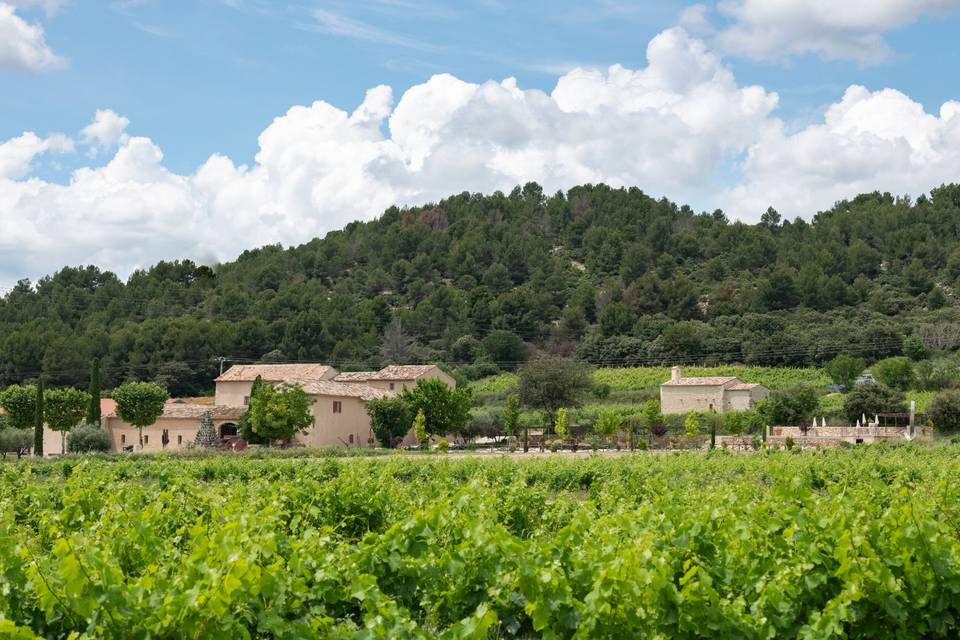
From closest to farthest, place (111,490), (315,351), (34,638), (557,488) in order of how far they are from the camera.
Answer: (34,638), (111,490), (557,488), (315,351)

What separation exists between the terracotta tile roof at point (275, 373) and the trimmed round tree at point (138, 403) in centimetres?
808

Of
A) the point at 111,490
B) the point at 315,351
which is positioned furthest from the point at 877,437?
the point at 315,351

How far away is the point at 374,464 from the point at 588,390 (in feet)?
128

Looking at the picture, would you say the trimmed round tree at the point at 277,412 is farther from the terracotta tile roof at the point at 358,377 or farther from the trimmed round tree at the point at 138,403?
the terracotta tile roof at the point at 358,377

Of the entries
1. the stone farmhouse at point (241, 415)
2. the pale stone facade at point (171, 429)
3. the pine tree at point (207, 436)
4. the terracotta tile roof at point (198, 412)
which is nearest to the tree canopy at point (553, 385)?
the stone farmhouse at point (241, 415)

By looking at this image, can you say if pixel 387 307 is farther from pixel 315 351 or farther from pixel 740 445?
pixel 740 445

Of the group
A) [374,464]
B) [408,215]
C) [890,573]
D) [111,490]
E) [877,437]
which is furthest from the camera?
[408,215]

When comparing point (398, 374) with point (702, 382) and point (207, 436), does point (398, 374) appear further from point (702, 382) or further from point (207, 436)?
point (702, 382)

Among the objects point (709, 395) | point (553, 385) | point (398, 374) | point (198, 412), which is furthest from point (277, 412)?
point (709, 395)

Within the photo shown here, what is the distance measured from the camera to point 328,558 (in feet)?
25.1

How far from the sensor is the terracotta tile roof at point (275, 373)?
58.4m

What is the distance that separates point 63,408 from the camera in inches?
1959

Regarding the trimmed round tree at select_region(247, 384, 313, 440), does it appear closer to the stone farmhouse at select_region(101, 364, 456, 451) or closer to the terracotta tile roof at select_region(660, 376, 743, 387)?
the stone farmhouse at select_region(101, 364, 456, 451)

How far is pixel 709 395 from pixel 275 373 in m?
25.1
